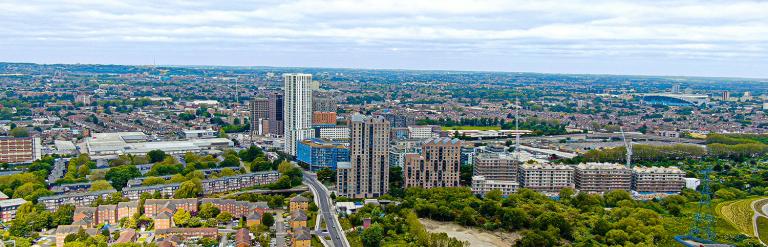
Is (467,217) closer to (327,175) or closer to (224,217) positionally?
(224,217)

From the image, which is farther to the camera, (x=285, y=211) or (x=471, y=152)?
(x=471, y=152)

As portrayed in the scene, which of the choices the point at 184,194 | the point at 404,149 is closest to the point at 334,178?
the point at 404,149

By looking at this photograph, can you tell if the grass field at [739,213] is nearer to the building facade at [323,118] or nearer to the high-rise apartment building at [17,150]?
the building facade at [323,118]

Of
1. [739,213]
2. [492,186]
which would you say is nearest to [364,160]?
[492,186]

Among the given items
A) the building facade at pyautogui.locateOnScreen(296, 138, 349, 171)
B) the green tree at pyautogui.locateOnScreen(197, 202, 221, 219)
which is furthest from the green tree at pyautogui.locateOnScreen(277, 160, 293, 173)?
the green tree at pyautogui.locateOnScreen(197, 202, 221, 219)

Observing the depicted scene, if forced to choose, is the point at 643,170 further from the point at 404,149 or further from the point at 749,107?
the point at 749,107
